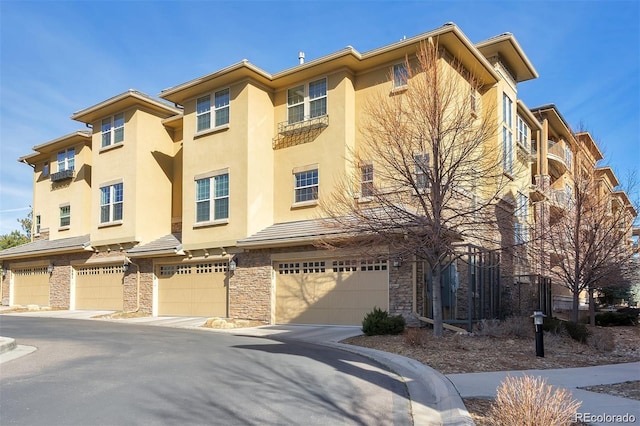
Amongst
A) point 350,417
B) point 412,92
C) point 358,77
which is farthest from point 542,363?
point 358,77

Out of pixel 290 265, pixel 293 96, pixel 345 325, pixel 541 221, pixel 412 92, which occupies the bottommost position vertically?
pixel 345 325

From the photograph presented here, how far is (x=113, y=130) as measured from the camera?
29062 mm

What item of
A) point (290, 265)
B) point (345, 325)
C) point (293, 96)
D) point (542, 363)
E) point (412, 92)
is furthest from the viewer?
point (293, 96)

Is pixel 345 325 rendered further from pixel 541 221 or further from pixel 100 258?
pixel 100 258

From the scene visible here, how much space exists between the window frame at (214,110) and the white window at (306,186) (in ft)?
13.0

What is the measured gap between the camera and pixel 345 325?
65.3 ft

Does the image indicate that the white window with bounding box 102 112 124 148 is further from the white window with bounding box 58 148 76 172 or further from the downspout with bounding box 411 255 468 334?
the downspout with bounding box 411 255 468 334

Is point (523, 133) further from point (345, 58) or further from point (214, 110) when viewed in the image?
point (214, 110)

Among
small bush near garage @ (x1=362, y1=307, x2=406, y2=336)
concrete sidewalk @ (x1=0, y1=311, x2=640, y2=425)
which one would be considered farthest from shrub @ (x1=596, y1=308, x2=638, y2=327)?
concrete sidewalk @ (x1=0, y1=311, x2=640, y2=425)

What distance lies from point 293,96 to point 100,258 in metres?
13.6

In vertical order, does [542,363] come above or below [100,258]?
below

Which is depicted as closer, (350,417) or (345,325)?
(350,417)

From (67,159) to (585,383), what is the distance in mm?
32013

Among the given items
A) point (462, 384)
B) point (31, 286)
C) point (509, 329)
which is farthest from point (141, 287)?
point (462, 384)
